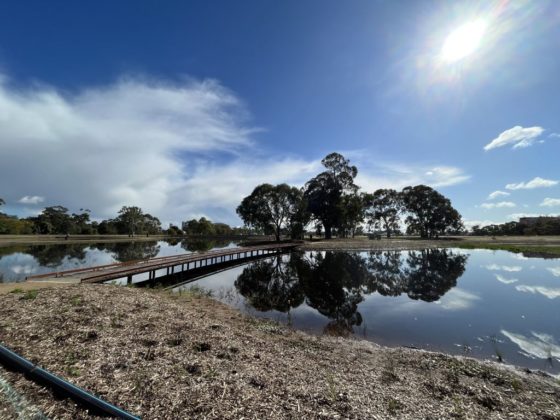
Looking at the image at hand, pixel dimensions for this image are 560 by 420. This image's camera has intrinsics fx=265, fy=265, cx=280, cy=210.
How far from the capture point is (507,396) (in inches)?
199

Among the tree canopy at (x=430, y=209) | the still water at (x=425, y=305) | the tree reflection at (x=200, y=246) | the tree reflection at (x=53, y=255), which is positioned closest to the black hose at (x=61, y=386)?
the still water at (x=425, y=305)

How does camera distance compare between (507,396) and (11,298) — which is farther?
(11,298)

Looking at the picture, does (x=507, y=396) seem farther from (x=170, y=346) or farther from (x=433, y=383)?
(x=170, y=346)

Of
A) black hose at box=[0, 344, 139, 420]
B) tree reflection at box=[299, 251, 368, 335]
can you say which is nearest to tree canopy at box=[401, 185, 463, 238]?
tree reflection at box=[299, 251, 368, 335]

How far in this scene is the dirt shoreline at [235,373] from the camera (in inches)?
156

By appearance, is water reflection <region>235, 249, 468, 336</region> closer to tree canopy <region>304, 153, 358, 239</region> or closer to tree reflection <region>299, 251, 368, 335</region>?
tree reflection <region>299, 251, 368, 335</region>

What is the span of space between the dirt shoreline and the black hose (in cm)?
11

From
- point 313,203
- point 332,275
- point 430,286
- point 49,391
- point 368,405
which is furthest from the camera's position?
point 313,203

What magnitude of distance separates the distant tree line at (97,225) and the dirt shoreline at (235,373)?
→ 250 feet

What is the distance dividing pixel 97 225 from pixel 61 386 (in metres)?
108

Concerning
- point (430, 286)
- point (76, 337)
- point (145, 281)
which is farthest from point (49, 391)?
point (430, 286)

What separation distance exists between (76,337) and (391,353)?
7.84 metres

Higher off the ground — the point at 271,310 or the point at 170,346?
the point at 170,346

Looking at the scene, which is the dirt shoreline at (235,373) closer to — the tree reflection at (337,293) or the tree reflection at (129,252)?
the tree reflection at (337,293)
